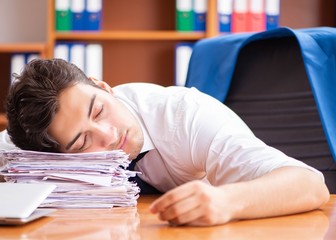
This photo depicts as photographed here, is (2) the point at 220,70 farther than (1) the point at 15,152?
Yes

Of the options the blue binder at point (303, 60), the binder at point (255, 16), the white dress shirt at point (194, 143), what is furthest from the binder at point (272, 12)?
the white dress shirt at point (194, 143)

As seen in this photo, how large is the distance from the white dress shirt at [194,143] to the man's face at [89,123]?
11 centimetres

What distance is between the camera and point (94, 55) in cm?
384

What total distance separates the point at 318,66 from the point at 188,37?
1981mm

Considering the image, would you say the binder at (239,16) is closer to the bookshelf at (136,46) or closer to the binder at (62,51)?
the bookshelf at (136,46)

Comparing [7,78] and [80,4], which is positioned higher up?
[80,4]

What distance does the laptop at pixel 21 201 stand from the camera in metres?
1.16

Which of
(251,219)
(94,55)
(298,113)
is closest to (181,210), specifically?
(251,219)

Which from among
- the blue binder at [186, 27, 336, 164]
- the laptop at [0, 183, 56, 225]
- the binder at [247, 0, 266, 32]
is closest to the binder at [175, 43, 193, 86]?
the binder at [247, 0, 266, 32]

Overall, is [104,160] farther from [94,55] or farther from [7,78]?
[7,78]

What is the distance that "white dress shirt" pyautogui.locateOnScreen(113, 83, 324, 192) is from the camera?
1423 millimetres

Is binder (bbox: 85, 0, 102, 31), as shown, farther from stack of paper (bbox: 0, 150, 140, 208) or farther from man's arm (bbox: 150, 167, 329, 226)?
man's arm (bbox: 150, 167, 329, 226)

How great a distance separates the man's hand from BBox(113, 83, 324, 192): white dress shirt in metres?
0.24

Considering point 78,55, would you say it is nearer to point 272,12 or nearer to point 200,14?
point 200,14
